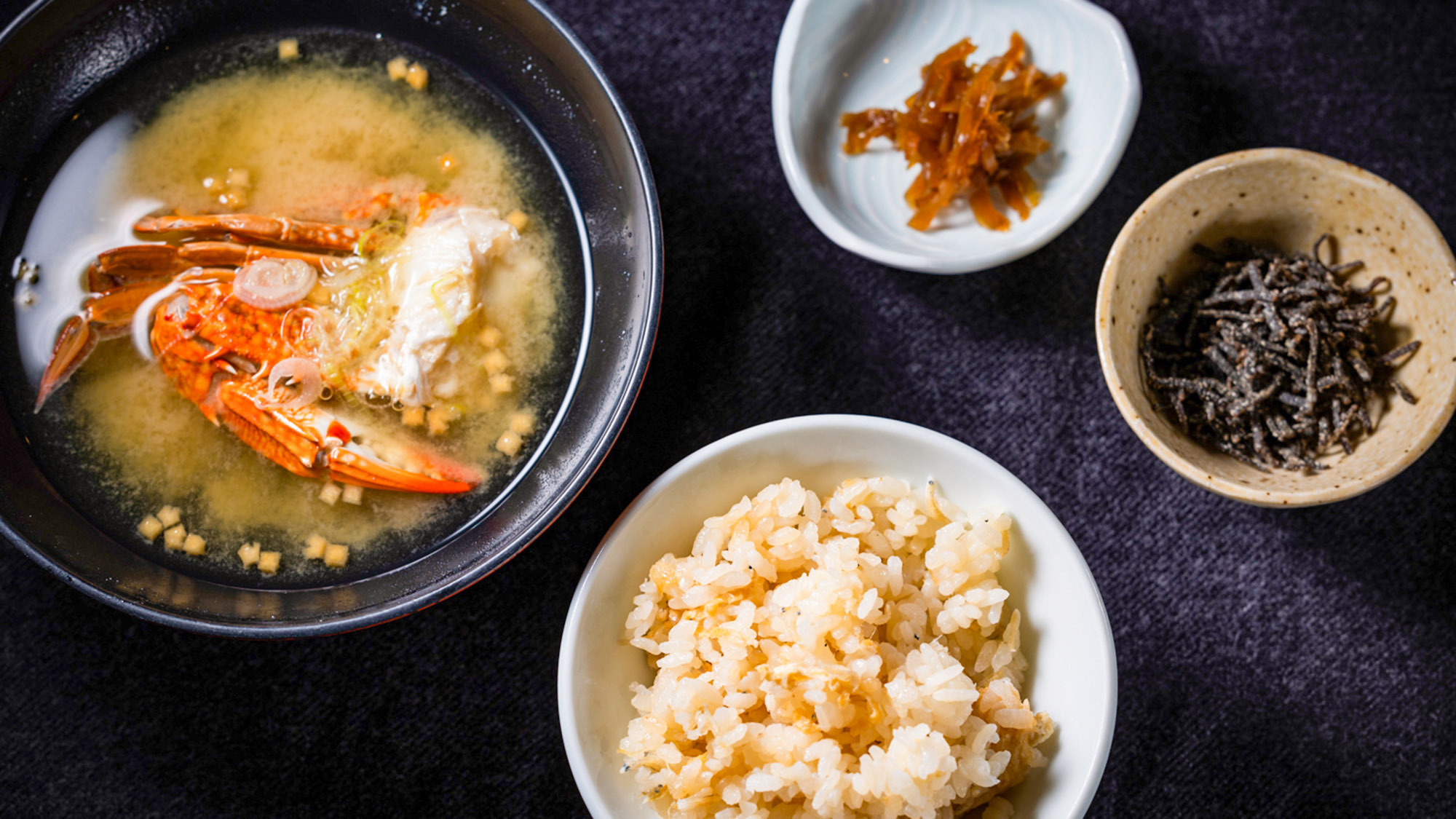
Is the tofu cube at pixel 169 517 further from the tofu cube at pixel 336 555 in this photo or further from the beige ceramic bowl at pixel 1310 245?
the beige ceramic bowl at pixel 1310 245

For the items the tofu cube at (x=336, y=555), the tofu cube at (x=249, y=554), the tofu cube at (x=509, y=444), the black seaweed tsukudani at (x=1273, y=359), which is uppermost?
the tofu cube at (x=249, y=554)

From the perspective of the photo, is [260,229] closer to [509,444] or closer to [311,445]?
[311,445]

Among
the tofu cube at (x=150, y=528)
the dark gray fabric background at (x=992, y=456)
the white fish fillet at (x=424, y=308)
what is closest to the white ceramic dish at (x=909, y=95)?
the dark gray fabric background at (x=992, y=456)

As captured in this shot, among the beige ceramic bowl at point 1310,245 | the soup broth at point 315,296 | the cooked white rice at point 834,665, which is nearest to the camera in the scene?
the cooked white rice at point 834,665

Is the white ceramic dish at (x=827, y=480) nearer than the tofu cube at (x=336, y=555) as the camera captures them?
Yes

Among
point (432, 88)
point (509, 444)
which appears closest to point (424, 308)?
point (509, 444)

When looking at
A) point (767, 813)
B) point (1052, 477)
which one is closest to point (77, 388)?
point (767, 813)

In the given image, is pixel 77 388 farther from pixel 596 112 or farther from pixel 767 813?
pixel 767 813
